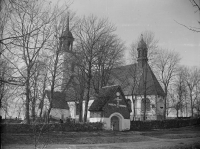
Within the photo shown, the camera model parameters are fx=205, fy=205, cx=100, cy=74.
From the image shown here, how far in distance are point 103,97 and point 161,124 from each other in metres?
13.9

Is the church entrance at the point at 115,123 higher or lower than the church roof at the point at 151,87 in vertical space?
lower

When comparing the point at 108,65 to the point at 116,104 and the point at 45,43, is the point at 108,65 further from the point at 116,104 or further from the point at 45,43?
the point at 45,43

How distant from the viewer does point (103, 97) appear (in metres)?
28.8

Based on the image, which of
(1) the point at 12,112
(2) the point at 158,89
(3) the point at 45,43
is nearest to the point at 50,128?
(1) the point at 12,112

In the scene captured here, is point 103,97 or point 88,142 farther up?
point 103,97

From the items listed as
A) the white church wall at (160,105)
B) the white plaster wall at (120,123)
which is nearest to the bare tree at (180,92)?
the white church wall at (160,105)

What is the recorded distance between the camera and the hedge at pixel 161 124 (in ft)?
107

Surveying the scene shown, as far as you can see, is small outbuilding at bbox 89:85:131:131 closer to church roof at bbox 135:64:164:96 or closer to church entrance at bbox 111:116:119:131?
church entrance at bbox 111:116:119:131

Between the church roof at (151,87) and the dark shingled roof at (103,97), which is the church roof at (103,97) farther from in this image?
the church roof at (151,87)

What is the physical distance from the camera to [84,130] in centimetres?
2580

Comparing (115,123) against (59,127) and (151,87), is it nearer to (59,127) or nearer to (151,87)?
(59,127)

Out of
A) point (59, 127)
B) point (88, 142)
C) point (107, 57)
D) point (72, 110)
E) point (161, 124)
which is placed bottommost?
point (161, 124)

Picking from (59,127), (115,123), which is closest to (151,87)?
(115,123)

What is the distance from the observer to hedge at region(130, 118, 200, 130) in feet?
107
